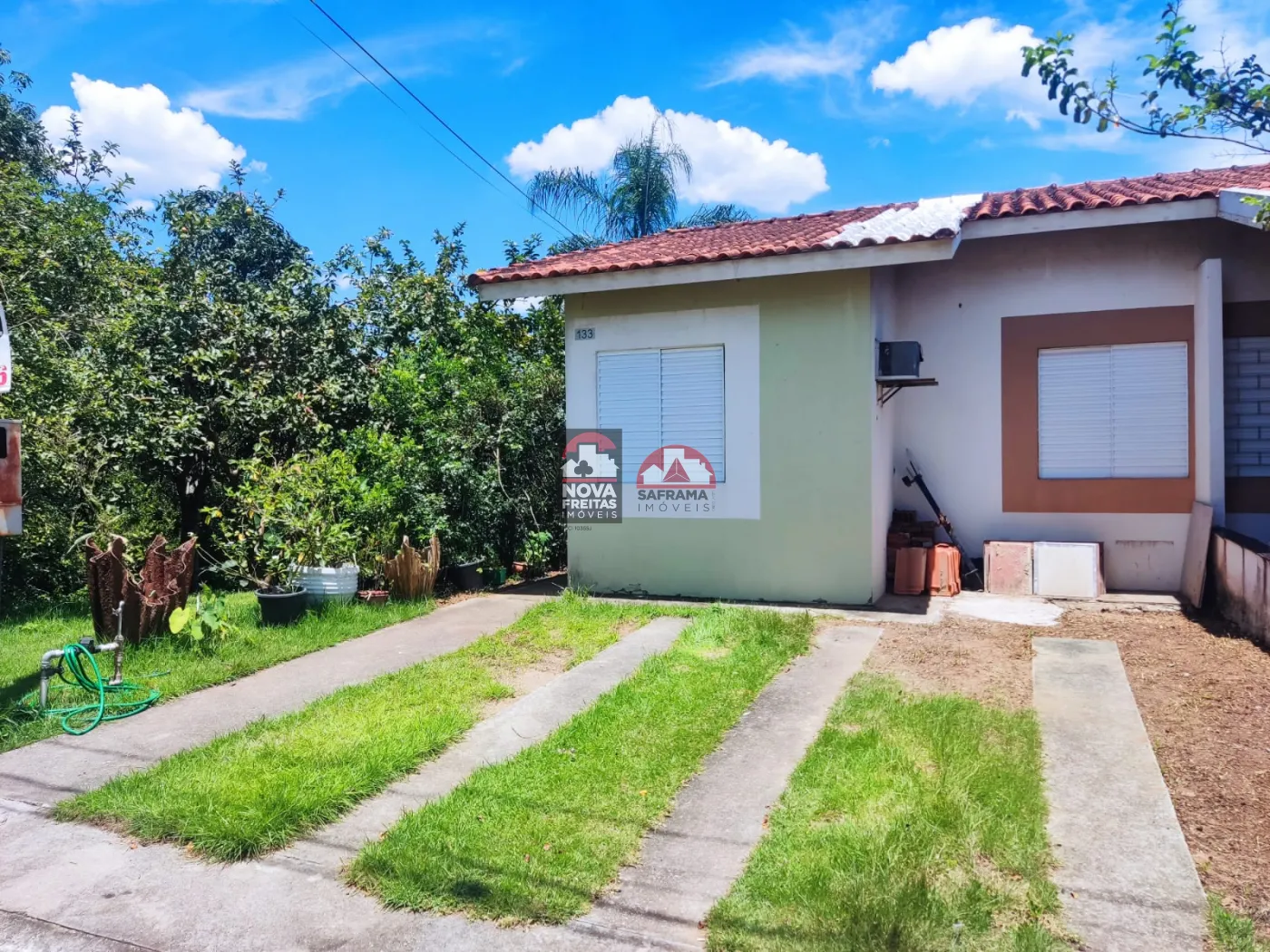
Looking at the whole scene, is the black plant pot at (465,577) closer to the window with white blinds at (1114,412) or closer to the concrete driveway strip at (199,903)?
the concrete driveway strip at (199,903)

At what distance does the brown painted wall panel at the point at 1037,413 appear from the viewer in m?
8.75

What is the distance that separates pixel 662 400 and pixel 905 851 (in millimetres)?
6212

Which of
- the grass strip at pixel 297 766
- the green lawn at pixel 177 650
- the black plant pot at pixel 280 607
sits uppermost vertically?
the black plant pot at pixel 280 607

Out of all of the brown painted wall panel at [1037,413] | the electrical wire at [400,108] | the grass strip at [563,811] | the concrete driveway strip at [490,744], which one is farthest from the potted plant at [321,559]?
the brown painted wall panel at [1037,413]

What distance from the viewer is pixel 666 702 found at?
5.31 metres

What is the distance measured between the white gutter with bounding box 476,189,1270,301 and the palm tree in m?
8.90

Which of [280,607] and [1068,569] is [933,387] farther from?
[280,607]

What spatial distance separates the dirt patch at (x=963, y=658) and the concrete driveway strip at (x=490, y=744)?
1941 millimetres

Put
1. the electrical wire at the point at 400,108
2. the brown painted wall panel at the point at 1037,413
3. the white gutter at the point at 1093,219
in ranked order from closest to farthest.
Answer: the white gutter at the point at 1093,219 → the brown painted wall panel at the point at 1037,413 → the electrical wire at the point at 400,108

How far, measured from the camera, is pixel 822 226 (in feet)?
33.0

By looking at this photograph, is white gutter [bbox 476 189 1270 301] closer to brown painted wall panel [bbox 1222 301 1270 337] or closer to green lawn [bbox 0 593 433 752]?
brown painted wall panel [bbox 1222 301 1270 337]

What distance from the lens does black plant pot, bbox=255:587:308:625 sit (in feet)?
24.6

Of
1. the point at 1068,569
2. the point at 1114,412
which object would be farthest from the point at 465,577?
the point at 1114,412

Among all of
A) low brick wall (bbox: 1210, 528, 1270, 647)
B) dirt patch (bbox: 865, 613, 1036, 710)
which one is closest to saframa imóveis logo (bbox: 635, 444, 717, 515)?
dirt patch (bbox: 865, 613, 1036, 710)
